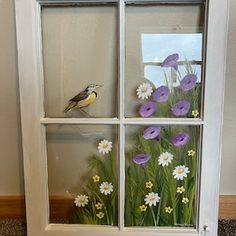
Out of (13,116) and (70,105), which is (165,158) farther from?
(13,116)

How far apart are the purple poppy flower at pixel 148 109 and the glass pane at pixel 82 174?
0.11 meters

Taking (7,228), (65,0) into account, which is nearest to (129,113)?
(65,0)

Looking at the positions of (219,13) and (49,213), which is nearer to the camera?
(219,13)

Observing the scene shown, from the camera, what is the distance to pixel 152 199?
39.0 inches

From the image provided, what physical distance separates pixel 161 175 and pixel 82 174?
234mm

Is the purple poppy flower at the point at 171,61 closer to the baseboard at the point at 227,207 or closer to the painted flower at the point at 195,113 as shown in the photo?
the painted flower at the point at 195,113

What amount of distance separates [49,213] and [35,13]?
1.89ft

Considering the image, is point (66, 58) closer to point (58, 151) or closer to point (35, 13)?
point (35, 13)

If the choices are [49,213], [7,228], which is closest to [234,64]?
[49,213]

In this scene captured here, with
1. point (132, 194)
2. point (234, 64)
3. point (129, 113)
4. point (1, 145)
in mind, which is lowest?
point (132, 194)

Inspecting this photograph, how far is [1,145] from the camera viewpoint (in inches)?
42.8

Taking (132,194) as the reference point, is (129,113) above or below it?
above

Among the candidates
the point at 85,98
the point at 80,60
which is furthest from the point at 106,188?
the point at 80,60

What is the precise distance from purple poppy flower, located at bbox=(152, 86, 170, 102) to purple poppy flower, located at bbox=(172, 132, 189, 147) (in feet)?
0.35
